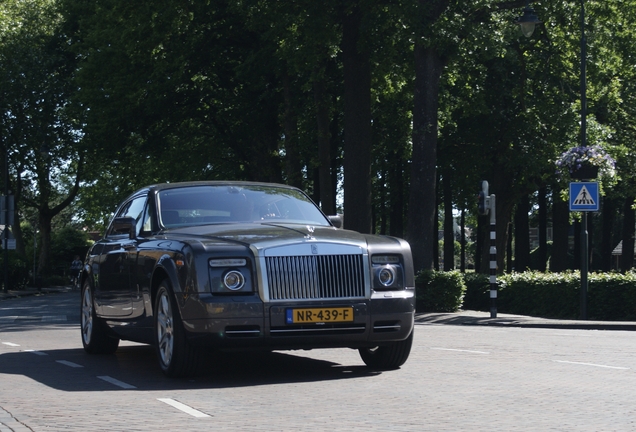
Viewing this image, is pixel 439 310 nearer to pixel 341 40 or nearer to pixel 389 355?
pixel 341 40

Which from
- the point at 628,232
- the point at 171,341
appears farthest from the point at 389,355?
the point at 628,232

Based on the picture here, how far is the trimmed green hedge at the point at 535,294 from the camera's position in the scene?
21812 millimetres

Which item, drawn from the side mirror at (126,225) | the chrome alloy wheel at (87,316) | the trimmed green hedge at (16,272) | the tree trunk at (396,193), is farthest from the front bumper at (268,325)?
the trimmed green hedge at (16,272)

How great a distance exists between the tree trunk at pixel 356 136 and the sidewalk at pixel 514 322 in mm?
5269

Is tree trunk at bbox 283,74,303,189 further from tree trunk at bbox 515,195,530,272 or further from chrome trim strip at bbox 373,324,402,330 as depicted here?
chrome trim strip at bbox 373,324,402,330

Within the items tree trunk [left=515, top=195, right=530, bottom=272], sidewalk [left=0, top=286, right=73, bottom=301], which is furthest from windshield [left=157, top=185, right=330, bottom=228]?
tree trunk [left=515, top=195, right=530, bottom=272]

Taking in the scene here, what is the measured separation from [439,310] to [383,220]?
115 ft

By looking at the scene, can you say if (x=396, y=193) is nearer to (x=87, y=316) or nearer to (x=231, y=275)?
(x=87, y=316)

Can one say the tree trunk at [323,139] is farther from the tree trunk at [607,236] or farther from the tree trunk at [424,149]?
the tree trunk at [607,236]

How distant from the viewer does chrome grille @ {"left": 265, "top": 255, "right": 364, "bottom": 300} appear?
29.7ft

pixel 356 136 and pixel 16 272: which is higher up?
pixel 356 136

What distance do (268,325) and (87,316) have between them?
4.28 meters

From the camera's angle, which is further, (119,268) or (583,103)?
(583,103)

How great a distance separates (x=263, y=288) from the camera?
29.5 feet
